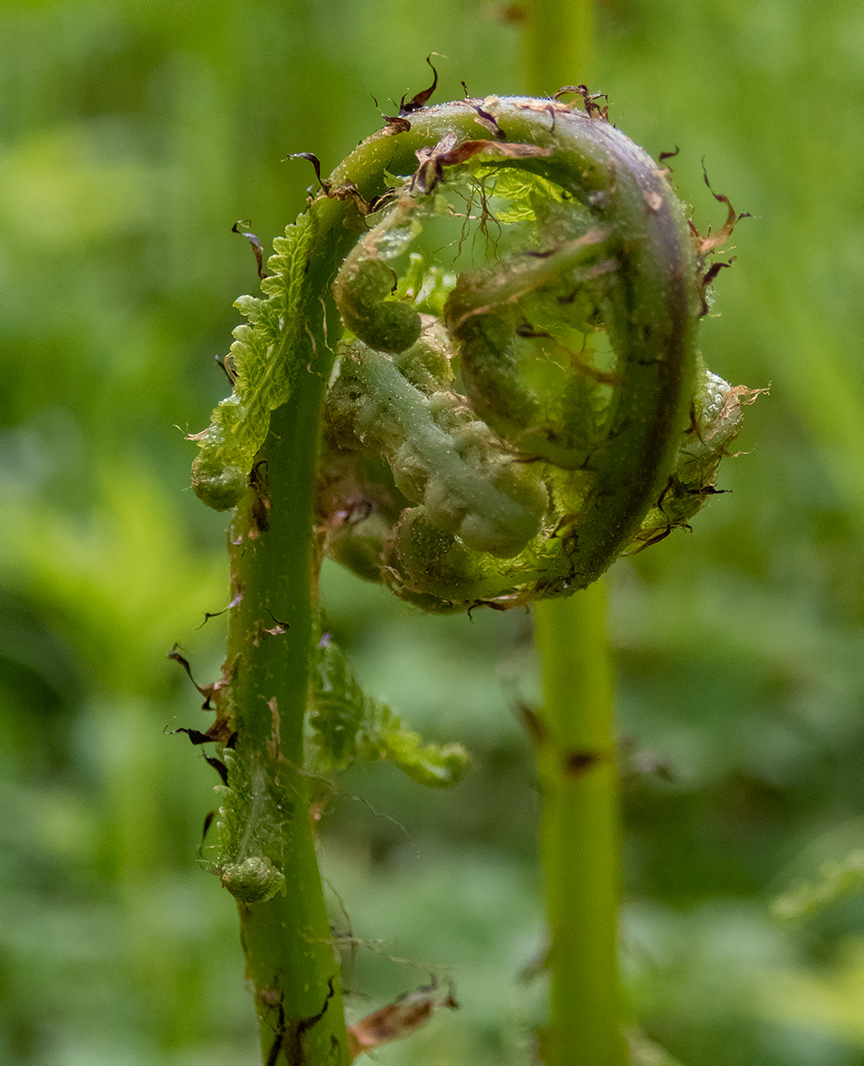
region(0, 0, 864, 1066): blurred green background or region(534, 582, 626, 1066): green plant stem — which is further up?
region(0, 0, 864, 1066): blurred green background

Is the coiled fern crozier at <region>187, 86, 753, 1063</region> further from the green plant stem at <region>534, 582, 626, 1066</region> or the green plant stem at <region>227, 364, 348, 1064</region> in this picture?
the green plant stem at <region>534, 582, 626, 1066</region>

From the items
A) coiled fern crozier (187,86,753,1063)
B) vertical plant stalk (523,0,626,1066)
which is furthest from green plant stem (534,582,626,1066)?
coiled fern crozier (187,86,753,1063)

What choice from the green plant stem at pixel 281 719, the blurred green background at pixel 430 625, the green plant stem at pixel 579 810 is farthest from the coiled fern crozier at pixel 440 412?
the green plant stem at pixel 579 810

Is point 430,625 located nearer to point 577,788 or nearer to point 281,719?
point 577,788


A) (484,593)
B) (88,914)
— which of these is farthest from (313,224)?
(88,914)

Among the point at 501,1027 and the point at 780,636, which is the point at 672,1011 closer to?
the point at 501,1027

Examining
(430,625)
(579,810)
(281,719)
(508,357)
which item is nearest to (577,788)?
(579,810)

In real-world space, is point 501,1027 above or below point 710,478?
above
